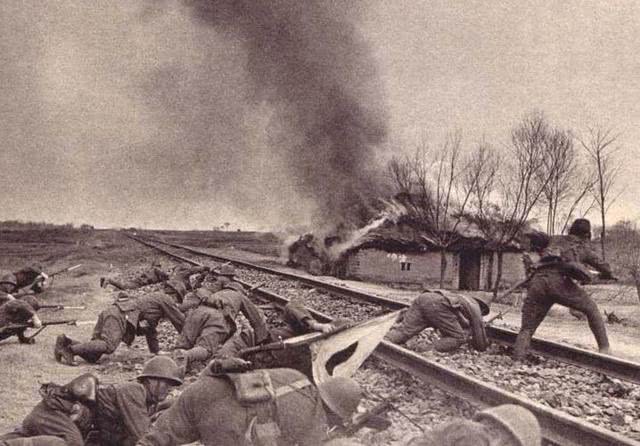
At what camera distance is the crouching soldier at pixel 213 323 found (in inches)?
259

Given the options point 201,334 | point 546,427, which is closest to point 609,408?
point 546,427

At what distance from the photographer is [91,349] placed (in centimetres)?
696

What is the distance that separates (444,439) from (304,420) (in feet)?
3.50

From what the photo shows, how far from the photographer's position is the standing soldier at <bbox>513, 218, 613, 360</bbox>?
6.91 m

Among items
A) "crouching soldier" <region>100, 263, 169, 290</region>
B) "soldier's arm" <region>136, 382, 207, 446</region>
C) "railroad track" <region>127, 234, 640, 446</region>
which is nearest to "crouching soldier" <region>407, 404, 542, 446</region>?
"soldier's arm" <region>136, 382, 207, 446</region>

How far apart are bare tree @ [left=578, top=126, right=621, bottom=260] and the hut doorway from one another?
614cm

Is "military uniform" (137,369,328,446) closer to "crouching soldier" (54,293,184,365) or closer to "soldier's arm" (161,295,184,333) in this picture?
"crouching soldier" (54,293,184,365)

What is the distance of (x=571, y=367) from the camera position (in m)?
6.61

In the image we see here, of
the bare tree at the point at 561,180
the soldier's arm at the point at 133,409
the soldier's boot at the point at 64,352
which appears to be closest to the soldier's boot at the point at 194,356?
the soldier's boot at the point at 64,352

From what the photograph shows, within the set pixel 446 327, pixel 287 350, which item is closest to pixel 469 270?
pixel 446 327

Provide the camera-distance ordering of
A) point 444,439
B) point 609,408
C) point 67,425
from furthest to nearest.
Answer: point 609,408 → point 67,425 → point 444,439

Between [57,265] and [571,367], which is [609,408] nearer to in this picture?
[571,367]

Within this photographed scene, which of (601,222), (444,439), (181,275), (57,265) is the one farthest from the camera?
(57,265)

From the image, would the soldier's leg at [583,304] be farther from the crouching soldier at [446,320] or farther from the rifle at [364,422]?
the rifle at [364,422]
